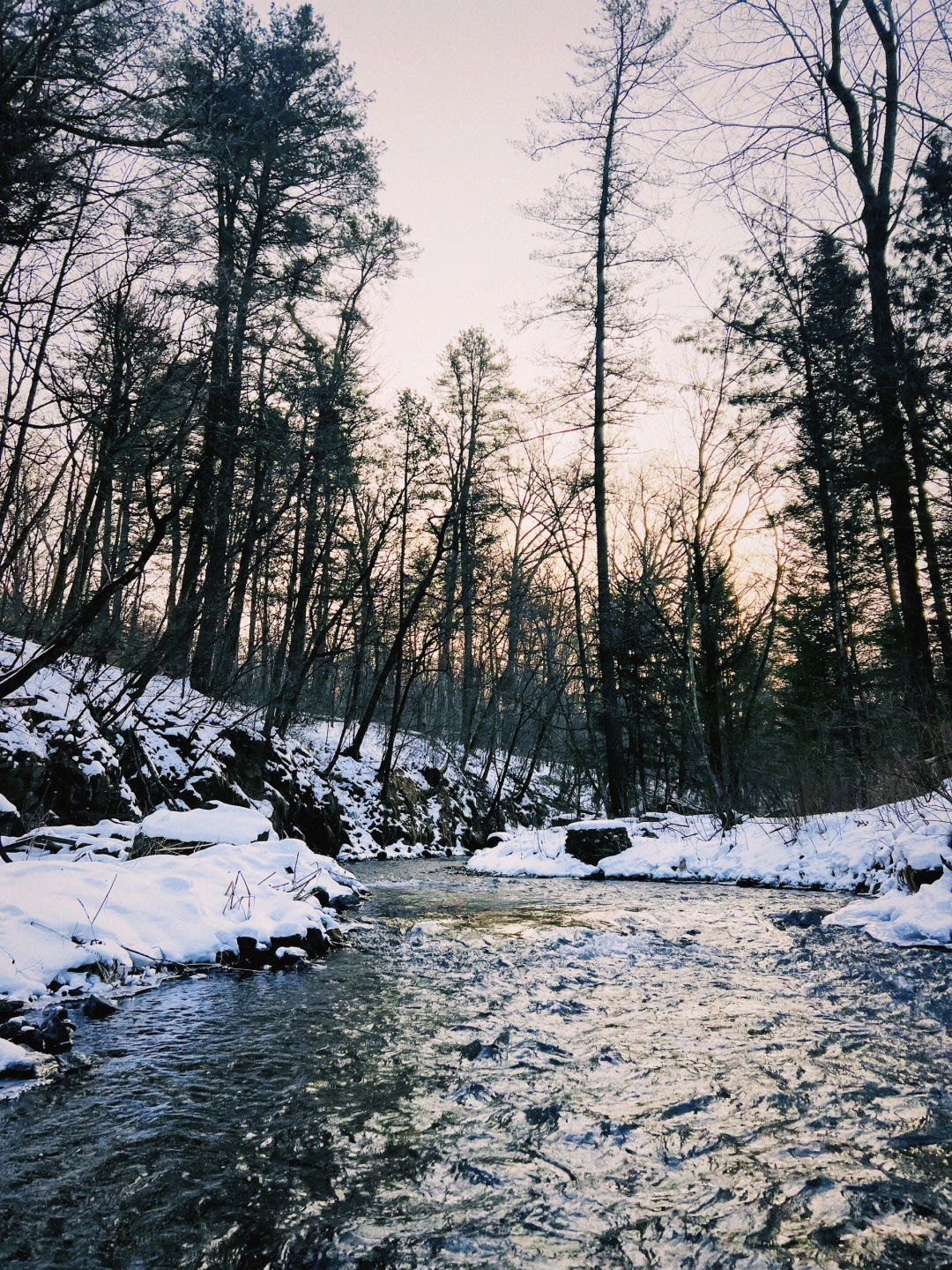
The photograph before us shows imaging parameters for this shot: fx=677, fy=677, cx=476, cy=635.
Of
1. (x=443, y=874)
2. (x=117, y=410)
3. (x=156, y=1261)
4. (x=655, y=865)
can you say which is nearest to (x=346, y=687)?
(x=443, y=874)

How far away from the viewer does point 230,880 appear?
5.59 meters

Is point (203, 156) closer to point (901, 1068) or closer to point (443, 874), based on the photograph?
point (901, 1068)

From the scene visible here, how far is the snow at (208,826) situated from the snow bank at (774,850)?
560 centimetres

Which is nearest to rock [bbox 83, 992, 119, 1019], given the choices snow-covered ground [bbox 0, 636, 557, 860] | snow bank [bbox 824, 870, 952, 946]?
snow-covered ground [bbox 0, 636, 557, 860]

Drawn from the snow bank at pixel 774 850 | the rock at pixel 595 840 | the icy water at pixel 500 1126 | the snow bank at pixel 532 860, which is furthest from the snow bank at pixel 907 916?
the rock at pixel 595 840

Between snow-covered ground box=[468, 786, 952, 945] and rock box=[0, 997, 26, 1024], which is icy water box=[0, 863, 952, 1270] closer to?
rock box=[0, 997, 26, 1024]

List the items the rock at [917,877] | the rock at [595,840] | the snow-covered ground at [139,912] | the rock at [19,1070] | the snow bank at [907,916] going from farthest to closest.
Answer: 1. the rock at [595,840]
2. the rock at [917,877]
3. the snow bank at [907,916]
4. the snow-covered ground at [139,912]
5. the rock at [19,1070]

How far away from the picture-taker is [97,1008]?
3627 millimetres

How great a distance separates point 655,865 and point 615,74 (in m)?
16.8

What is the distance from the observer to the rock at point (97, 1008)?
3.61 m

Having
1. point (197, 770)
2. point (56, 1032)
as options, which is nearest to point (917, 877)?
point (56, 1032)

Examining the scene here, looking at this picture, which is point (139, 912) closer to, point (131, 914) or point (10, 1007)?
point (131, 914)

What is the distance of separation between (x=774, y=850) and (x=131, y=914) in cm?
883

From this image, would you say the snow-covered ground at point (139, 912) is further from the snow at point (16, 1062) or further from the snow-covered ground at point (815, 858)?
the snow-covered ground at point (815, 858)
